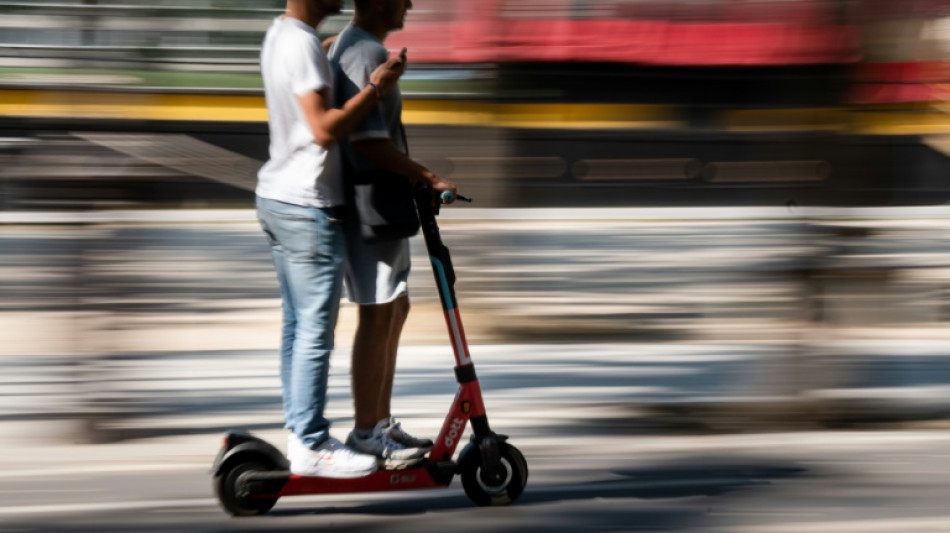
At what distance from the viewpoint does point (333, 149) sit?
3.88 metres

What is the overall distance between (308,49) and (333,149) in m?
0.31

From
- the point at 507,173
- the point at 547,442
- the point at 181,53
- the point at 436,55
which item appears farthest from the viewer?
the point at 181,53

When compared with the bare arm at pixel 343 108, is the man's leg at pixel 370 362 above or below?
below

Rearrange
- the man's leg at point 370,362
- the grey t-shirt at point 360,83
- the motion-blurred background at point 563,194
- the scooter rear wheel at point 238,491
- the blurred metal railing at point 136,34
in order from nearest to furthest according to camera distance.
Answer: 1. the grey t-shirt at point 360,83
2. the scooter rear wheel at point 238,491
3. the man's leg at point 370,362
4. the motion-blurred background at point 563,194
5. the blurred metal railing at point 136,34

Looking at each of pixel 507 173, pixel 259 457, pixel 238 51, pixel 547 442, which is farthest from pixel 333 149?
pixel 238 51

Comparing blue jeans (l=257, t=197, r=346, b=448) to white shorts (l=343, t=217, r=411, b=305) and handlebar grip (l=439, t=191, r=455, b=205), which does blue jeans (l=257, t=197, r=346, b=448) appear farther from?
handlebar grip (l=439, t=191, r=455, b=205)

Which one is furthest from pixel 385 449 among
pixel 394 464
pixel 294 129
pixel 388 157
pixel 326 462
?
pixel 294 129

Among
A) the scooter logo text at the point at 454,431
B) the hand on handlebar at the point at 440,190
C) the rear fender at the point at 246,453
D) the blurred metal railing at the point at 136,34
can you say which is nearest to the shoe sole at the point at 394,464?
the scooter logo text at the point at 454,431

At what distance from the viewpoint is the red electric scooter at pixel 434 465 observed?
3.95 m

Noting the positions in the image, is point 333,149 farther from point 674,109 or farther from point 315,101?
point 674,109

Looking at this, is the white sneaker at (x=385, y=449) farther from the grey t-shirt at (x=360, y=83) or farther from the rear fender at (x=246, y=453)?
the grey t-shirt at (x=360, y=83)

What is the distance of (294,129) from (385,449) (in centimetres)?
100

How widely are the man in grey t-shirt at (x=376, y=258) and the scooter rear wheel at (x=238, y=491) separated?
1.04 ft

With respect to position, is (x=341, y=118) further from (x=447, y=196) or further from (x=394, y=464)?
(x=394, y=464)
